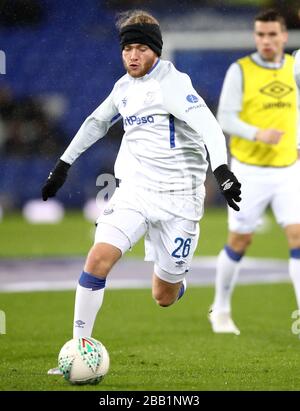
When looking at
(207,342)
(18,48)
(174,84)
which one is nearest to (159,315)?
(207,342)

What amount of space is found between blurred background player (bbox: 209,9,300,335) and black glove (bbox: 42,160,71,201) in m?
2.16

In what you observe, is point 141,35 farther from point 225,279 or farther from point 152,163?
point 225,279

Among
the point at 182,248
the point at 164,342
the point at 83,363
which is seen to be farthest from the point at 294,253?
the point at 83,363

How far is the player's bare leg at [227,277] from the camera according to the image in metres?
9.39

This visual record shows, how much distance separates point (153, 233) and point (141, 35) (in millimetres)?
1314

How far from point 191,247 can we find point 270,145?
2314mm

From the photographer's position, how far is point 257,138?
29.4ft

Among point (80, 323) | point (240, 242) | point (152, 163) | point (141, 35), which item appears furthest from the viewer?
point (240, 242)

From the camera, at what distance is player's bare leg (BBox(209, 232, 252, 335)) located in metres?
9.39

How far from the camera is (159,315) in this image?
1041 centimetres

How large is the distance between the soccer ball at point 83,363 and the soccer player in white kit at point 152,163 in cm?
26

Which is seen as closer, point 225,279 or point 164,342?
point 164,342

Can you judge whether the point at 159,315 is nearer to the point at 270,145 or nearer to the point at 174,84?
the point at 270,145

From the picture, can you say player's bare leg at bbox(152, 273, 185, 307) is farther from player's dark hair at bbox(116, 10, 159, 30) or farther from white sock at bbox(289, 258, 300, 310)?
player's dark hair at bbox(116, 10, 159, 30)
